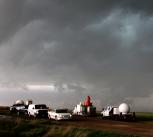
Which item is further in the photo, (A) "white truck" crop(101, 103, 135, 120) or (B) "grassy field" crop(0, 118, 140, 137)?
(A) "white truck" crop(101, 103, 135, 120)

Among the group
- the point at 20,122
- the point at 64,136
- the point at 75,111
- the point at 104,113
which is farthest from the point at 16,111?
the point at 64,136

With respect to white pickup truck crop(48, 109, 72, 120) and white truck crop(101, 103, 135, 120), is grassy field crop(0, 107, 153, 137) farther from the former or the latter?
white truck crop(101, 103, 135, 120)

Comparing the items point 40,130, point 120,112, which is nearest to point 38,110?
point 120,112

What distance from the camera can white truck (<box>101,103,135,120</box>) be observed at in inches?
2189

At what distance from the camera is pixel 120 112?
189 ft

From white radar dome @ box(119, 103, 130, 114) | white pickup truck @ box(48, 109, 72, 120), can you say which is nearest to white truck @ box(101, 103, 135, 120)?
white radar dome @ box(119, 103, 130, 114)

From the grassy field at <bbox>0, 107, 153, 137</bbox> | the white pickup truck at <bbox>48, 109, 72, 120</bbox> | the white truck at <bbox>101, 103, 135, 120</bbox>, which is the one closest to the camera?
the grassy field at <bbox>0, 107, 153, 137</bbox>

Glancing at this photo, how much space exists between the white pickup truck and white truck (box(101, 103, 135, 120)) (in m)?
8.47

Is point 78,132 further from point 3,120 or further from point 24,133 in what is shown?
point 3,120

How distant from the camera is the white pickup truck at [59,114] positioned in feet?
169

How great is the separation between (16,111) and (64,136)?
104 feet

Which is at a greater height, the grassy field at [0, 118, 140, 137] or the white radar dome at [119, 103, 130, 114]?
the white radar dome at [119, 103, 130, 114]

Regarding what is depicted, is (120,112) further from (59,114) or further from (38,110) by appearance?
(38,110)

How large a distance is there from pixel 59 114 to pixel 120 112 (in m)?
10.9
